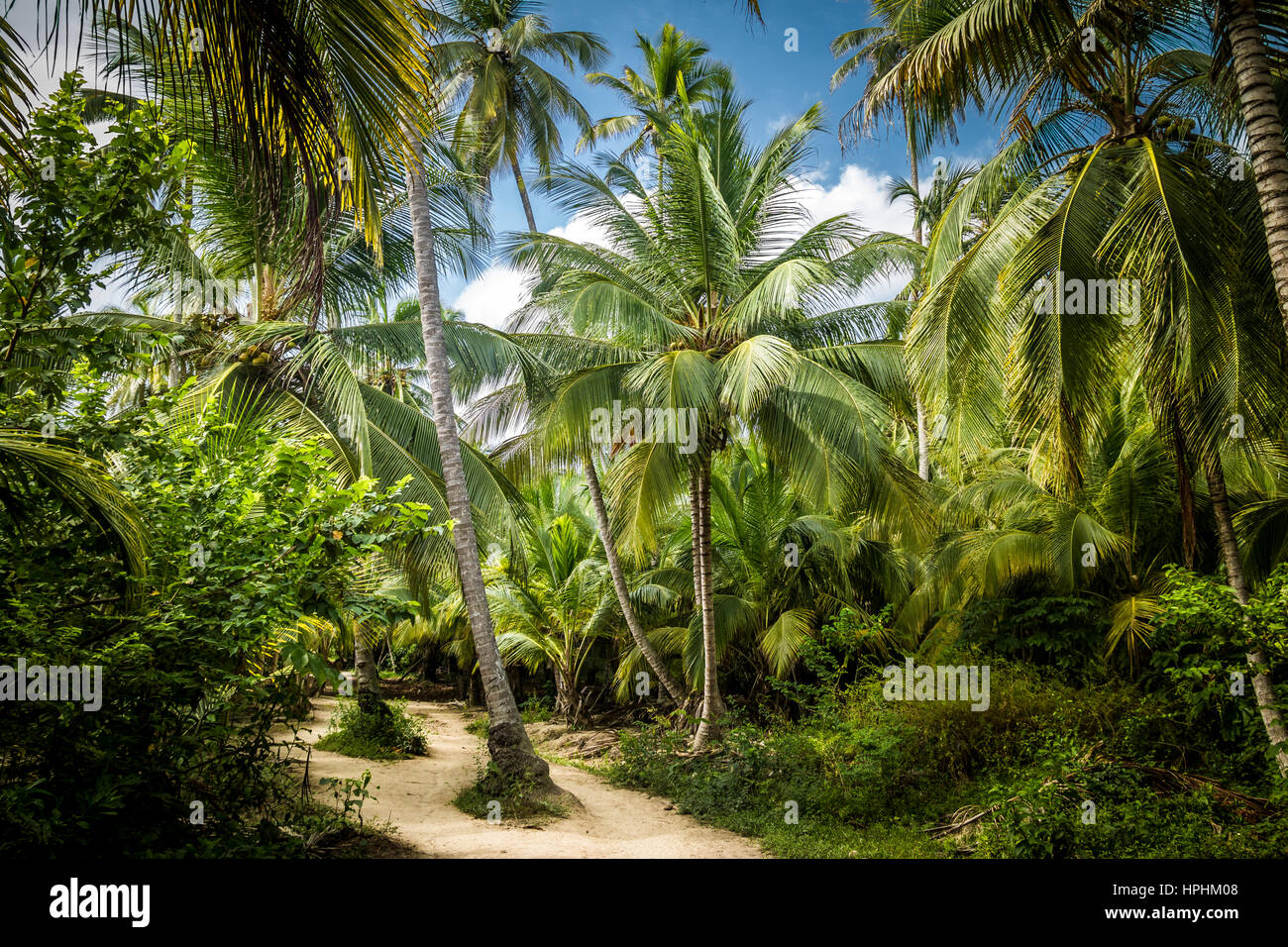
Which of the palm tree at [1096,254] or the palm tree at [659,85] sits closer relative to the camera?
the palm tree at [1096,254]

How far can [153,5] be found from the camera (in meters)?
2.37

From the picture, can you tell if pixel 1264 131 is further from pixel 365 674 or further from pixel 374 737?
pixel 365 674

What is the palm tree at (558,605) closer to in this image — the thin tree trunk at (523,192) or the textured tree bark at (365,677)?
the textured tree bark at (365,677)

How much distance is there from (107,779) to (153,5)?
3556 millimetres

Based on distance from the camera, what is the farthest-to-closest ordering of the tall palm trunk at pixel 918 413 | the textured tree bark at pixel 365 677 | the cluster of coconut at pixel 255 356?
the tall palm trunk at pixel 918 413, the textured tree bark at pixel 365 677, the cluster of coconut at pixel 255 356

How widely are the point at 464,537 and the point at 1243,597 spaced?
25.2ft

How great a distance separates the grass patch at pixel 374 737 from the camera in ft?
35.4

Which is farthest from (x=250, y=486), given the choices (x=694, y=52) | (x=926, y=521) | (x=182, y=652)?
(x=694, y=52)

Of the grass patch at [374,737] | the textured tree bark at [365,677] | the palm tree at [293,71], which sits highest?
the palm tree at [293,71]

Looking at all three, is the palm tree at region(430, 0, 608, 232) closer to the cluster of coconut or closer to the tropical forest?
the tropical forest

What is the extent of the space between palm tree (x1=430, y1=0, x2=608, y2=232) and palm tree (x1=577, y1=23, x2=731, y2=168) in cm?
137

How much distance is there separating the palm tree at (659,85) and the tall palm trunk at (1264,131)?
21.6 ft

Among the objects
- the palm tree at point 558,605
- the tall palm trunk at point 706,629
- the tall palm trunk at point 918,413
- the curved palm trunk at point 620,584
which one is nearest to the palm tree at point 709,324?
the tall palm trunk at point 706,629

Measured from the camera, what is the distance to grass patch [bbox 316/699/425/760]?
1080cm
